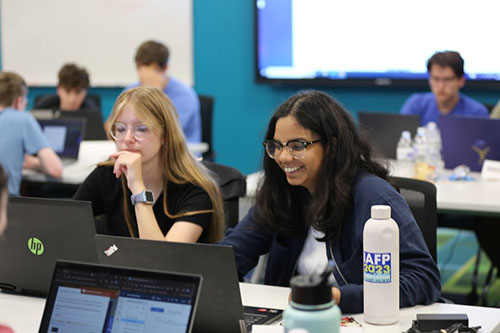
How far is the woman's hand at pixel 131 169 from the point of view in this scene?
238 cm

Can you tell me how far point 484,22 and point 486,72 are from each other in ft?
1.16

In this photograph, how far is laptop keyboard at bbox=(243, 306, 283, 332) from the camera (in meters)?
1.74

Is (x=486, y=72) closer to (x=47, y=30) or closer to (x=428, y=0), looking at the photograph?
(x=428, y=0)

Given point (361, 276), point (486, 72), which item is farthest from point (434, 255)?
point (486, 72)

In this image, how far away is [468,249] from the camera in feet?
16.4

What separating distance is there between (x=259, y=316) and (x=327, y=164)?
20.1 inches

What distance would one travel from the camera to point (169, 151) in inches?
97.6

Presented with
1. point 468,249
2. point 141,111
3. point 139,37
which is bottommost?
point 468,249

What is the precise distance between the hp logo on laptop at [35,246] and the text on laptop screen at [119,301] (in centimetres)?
47

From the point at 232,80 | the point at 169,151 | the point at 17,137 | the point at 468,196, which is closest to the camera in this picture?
the point at 169,151

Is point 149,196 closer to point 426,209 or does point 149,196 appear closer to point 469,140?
point 426,209

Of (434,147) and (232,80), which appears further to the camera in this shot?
(232,80)

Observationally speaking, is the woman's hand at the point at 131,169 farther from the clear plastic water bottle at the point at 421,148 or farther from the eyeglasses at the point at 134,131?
the clear plastic water bottle at the point at 421,148

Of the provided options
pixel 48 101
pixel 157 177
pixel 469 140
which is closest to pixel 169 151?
pixel 157 177
